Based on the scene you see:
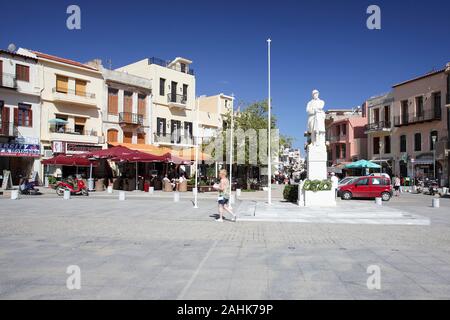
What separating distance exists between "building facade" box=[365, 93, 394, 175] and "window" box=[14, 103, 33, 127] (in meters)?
35.5

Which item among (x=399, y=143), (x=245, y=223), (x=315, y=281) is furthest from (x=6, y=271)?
(x=399, y=143)

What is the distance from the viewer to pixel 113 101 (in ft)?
112

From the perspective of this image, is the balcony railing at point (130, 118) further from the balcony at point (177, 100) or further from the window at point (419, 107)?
the window at point (419, 107)

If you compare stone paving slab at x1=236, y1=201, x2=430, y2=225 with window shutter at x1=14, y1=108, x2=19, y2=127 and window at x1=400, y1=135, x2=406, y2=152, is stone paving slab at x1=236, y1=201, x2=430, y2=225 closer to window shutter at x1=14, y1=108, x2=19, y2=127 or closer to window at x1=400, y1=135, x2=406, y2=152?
window shutter at x1=14, y1=108, x2=19, y2=127

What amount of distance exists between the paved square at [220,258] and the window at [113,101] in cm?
2273

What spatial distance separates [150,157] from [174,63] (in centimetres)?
1950

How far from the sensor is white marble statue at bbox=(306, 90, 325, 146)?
16188 mm

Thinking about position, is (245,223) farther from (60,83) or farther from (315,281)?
(60,83)

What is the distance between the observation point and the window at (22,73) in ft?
90.8

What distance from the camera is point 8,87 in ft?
87.7

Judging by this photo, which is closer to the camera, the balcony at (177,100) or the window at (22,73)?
the window at (22,73)

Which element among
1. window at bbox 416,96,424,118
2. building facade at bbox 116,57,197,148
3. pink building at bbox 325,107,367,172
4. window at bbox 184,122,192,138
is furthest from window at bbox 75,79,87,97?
window at bbox 416,96,424,118

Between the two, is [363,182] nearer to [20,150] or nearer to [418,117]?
[418,117]

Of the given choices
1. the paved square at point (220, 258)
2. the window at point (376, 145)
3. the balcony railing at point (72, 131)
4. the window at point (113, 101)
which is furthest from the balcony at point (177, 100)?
the paved square at point (220, 258)
